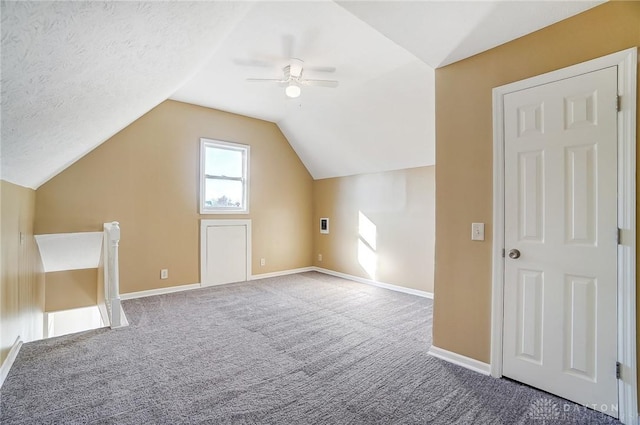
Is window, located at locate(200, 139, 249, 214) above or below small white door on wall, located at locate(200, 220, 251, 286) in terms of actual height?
above

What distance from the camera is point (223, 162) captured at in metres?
5.09

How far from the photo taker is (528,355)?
203 cm

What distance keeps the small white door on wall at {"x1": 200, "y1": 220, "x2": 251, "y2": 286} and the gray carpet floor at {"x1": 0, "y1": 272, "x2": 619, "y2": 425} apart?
1377 mm

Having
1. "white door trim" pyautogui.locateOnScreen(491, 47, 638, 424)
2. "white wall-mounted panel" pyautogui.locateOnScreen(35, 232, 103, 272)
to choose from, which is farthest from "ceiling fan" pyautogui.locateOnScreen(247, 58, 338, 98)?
"white wall-mounted panel" pyautogui.locateOnScreen(35, 232, 103, 272)

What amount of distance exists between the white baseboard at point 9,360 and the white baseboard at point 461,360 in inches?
128

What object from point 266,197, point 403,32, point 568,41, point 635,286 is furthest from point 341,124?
point 635,286

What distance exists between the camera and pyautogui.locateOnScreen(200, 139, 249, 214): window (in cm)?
484

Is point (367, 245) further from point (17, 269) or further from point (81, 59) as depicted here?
point (81, 59)

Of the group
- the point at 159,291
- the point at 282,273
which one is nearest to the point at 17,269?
the point at 159,291

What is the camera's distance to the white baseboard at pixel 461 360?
7.20ft

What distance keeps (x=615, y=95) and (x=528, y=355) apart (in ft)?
5.66

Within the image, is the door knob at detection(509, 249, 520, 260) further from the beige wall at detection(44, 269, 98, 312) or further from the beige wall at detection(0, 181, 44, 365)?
the beige wall at detection(44, 269, 98, 312)

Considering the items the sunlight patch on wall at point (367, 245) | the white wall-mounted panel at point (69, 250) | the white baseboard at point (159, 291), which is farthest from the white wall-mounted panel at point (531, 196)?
the white wall-mounted panel at point (69, 250)

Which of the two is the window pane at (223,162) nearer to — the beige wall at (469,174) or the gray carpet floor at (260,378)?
the gray carpet floor at (260,378)
